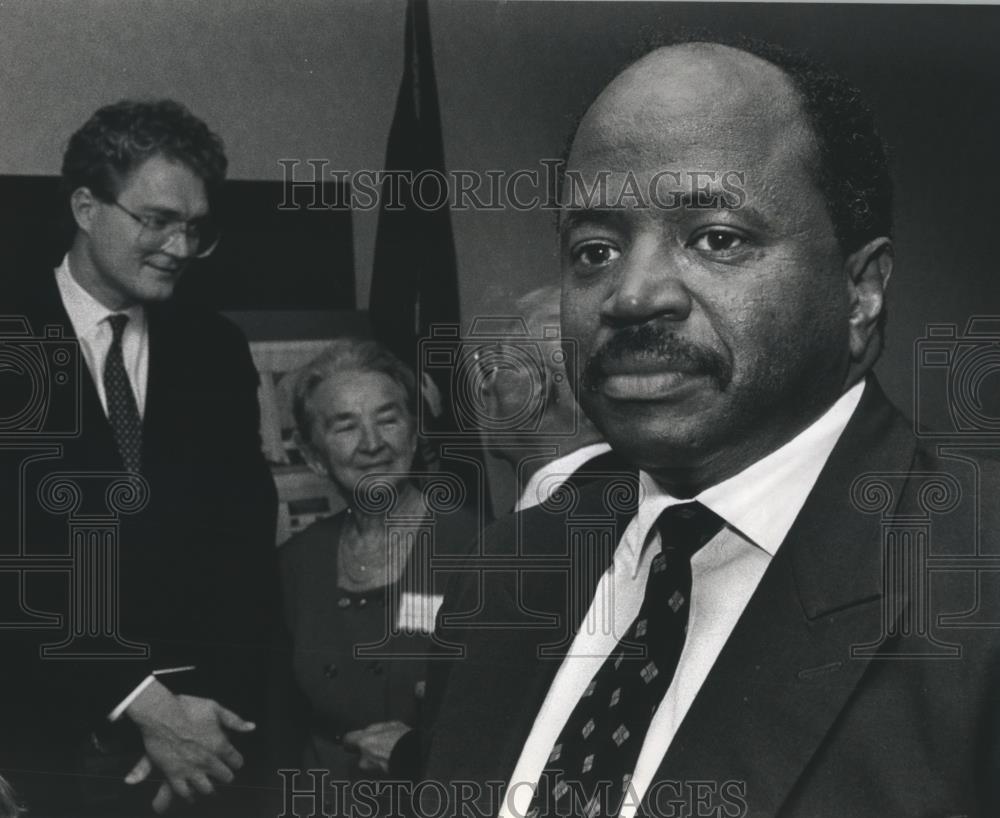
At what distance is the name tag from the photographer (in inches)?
89.6

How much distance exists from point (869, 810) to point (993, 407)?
80 centimetres

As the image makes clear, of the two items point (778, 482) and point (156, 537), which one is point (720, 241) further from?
point (156, 537)

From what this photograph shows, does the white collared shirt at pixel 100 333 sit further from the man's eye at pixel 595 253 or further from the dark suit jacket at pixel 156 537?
the man's eye at pixel 595 253

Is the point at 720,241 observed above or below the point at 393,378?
above

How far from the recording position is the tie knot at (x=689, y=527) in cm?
198

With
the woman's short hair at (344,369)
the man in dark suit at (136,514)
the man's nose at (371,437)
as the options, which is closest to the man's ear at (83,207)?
the man in dark suit at (136,514)

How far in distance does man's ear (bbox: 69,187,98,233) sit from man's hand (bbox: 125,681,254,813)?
901 mm

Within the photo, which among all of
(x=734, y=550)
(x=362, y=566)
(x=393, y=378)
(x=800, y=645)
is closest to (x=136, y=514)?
(x=362, y=566)

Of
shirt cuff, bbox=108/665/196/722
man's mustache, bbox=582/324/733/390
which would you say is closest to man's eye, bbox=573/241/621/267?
man's mustache, bbox=582/324/733/390

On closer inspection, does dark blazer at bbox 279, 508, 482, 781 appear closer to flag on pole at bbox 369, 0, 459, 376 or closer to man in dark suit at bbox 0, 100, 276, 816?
man in dark suit at bbox 0, 100, 276, 816

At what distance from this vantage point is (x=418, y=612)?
2.28 metres

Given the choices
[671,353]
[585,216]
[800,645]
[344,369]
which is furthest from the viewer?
[344,369]

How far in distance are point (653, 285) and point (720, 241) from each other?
129mm

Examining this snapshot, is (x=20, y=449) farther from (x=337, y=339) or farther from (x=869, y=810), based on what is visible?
(x=869, y=810)
